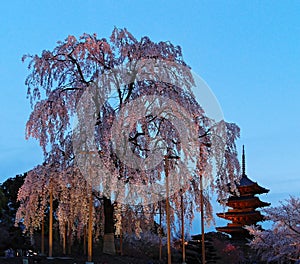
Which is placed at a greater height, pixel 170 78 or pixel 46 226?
pixel 170 78

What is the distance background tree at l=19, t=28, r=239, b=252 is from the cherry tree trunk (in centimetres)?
5

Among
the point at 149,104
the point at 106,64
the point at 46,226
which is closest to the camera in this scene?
the point at 149,104

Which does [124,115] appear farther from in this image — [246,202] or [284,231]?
[246,202]

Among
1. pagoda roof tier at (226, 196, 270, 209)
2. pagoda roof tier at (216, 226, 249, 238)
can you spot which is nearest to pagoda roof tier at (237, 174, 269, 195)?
pagoda roof tier at (226, 196, 270, 209)

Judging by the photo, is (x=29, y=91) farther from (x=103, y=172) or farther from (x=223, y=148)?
(x=223, y=148)

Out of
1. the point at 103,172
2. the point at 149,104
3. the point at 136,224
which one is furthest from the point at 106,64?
the point at 136,224

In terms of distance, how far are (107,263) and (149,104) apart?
5.49 metres

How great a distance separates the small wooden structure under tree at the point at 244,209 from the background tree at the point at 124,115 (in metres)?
13.7

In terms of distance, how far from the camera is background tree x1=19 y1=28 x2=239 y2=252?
1688cm

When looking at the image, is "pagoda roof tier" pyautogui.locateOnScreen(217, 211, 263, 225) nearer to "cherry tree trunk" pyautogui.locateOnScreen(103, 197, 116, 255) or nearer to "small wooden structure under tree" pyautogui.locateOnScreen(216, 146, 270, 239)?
"small wooden structure under tree" pyautogui.locateOnScreen(216, 146, 270, 239)

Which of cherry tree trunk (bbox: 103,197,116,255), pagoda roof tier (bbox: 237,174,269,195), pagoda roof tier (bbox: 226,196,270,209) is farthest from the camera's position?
pagoda roof tier (bbox: 237,174,269,195)

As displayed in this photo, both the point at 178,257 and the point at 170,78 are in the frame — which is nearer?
the point at 170,78

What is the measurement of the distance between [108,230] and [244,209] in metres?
15.2

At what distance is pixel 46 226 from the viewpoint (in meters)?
25.6
